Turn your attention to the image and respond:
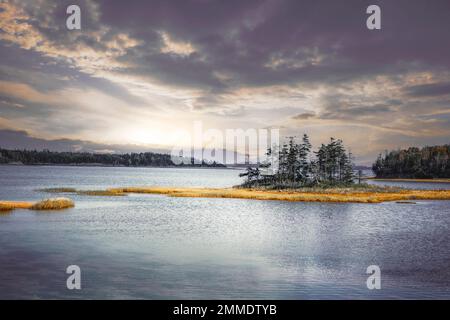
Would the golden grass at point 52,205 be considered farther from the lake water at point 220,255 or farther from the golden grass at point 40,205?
the lake water at point 220,255

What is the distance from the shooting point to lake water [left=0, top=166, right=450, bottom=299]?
2350 centimetres

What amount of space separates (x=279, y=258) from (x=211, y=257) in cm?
569

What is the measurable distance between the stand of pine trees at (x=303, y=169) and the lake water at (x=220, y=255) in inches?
Result: 2635

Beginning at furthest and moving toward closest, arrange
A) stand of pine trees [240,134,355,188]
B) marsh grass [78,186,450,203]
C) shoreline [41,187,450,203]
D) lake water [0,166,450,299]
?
stand of pine trees [240,134,355,188] < marsh grass [78,186,450,203] < shoreline [41,187,450,203] < lake water [0,166,450,299]

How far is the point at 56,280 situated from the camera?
2512 centimetres

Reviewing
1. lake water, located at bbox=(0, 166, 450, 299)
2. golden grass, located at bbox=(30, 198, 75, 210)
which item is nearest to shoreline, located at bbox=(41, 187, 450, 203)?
golden grass, located at bbox=(30, 198, 75, 210)

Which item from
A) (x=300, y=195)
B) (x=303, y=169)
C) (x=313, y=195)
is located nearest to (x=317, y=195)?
(x=313, y=195)

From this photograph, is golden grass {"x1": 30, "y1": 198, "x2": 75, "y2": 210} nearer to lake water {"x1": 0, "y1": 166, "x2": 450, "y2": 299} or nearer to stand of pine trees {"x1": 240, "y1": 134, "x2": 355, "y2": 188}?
lake water {"x1": 0, "y1": 166, "x2": 450, "y2": 299}

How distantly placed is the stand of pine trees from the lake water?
6693 cm

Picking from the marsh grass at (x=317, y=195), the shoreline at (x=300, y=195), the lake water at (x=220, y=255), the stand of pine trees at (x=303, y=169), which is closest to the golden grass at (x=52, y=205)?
the lake water at (x=220, y=255)

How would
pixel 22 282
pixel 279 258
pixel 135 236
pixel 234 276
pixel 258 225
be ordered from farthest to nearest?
pixel 258 225 → pixel 135 236 → pixel 279 258 → pixel 234 276 → pixel 22 282
